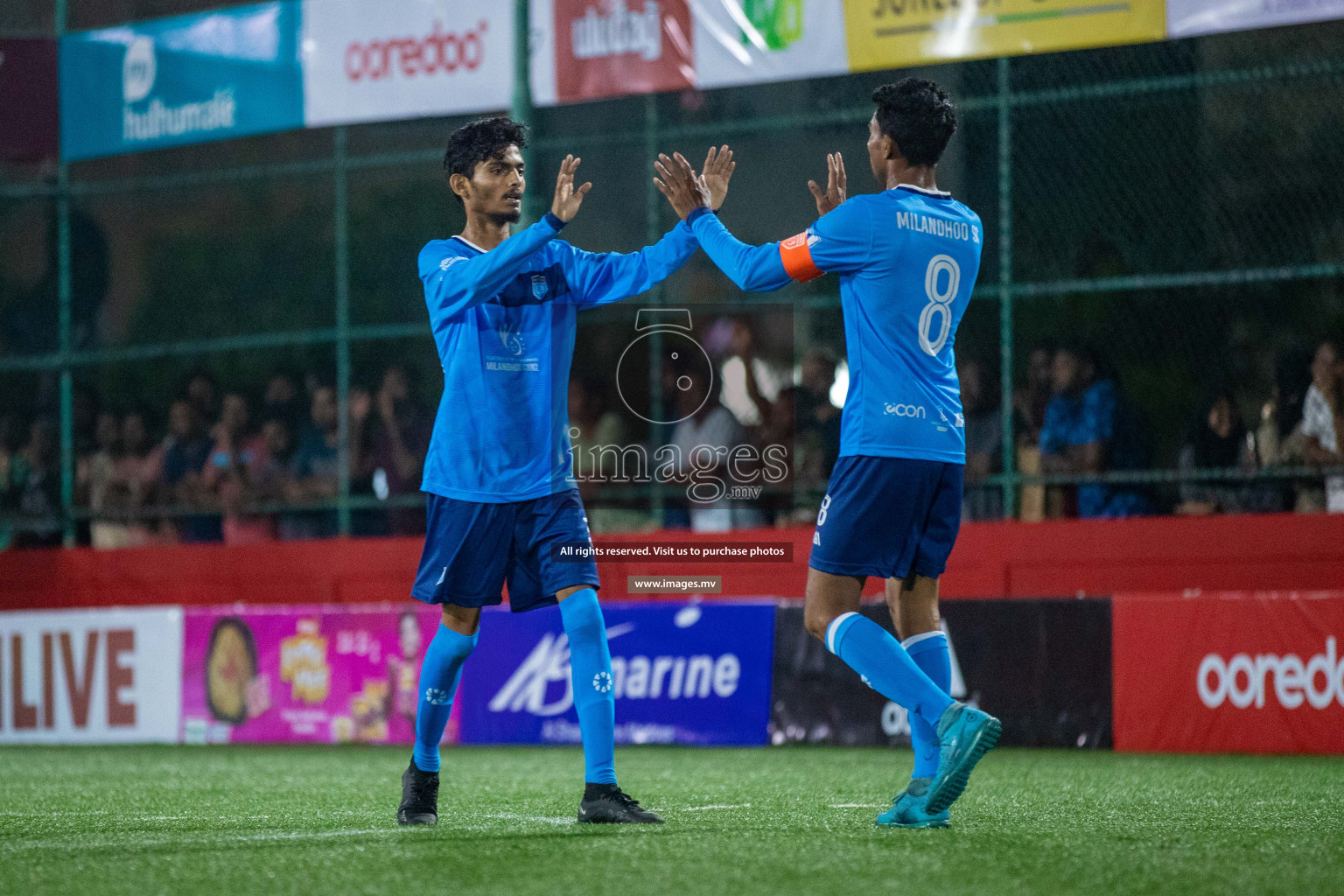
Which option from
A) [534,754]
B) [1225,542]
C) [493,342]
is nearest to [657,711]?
[534,754]

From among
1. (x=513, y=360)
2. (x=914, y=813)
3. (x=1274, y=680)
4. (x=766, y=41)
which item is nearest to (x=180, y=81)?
(x=766, y=41)

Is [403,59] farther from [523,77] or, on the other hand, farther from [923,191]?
[923,191]

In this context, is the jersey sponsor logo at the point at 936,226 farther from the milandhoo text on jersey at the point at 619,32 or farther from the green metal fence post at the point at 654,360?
the milandhoo text on jersey at the point at 619,32

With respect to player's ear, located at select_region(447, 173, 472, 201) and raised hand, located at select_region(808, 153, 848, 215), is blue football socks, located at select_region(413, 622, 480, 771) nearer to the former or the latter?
player's ear, located at select_region(447, 173, 472, 201)

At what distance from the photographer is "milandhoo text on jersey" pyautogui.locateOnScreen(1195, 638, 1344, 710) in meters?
8.75

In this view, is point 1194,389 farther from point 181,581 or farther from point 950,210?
point 181,581

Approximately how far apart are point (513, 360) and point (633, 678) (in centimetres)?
504

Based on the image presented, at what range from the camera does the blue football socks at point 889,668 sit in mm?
4961

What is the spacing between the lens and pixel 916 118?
5.17 meters

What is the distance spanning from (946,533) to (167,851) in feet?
8.25

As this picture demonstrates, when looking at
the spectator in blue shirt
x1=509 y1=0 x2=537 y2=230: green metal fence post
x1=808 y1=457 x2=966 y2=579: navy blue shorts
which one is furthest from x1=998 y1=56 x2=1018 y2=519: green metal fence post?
x1=808 y1=457 x2=966 y2=579: navy blue shorts

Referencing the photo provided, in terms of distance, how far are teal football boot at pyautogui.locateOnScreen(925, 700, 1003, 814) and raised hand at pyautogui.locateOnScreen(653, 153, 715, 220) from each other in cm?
185

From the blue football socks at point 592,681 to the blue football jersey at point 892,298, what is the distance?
38.8 inches

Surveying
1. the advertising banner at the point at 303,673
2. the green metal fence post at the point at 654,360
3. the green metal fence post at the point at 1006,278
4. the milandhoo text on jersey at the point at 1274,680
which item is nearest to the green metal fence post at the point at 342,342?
the advertising banner at the point at 303,673
